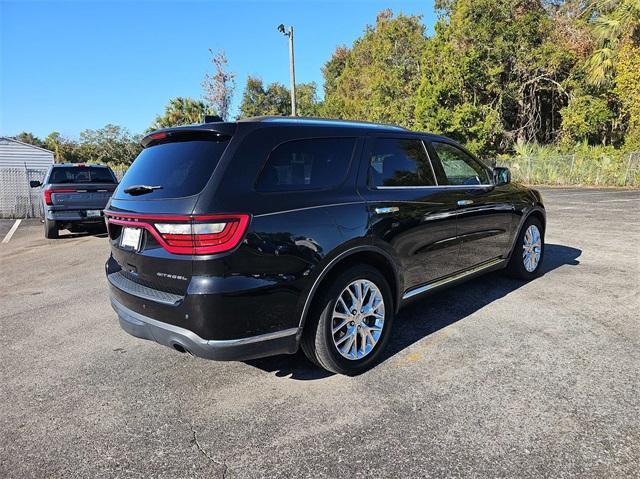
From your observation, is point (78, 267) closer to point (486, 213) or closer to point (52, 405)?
point (52, 405)

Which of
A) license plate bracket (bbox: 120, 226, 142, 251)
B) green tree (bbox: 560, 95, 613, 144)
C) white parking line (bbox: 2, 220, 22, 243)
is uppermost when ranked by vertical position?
green tree (bbox: 560, 95, 613, 144)

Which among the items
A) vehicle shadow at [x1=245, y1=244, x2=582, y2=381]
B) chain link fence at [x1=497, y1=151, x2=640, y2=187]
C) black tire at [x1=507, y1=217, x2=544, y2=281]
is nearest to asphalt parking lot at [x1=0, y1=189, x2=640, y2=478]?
vehicle shadow at [x1=245, y1=244, x2=582, y2=381]

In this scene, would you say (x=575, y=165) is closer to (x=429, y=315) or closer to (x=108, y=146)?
(x=429, y=315)

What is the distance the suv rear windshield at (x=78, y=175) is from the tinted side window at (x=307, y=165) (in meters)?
8.50

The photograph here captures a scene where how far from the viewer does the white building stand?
2855cm

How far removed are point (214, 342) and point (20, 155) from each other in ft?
110

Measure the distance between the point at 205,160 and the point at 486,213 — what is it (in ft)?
10.2

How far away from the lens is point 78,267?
23.3ft

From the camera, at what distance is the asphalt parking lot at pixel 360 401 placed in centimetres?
229

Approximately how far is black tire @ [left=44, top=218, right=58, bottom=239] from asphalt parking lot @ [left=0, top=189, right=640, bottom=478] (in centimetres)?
558

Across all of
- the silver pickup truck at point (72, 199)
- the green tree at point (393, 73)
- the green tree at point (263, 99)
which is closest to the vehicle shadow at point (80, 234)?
the silver pickup truck at point (72, 199)

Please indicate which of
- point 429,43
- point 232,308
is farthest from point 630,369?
point 429,43

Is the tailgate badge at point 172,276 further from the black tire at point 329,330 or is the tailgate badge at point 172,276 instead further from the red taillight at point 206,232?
the black tire at point 329,330

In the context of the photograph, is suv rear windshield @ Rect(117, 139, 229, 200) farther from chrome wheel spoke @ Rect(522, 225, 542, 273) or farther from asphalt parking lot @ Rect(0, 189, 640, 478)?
chrome wheel spoke @ Rect(522, 225, 542, 273)
